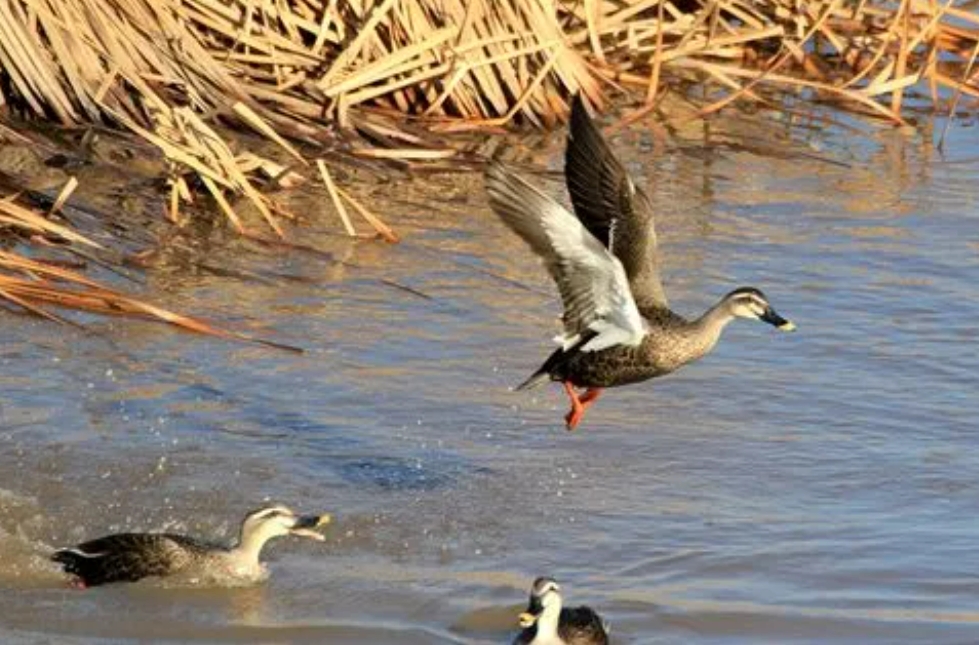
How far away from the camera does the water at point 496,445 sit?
282 inches

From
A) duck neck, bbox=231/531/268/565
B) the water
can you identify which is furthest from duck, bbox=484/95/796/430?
duck neck, bbox=231/531/268/565

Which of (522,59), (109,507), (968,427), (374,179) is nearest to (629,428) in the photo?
(968,427)

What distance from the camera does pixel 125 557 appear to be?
23.3 ft

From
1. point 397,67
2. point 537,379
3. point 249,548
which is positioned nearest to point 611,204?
point 537,379

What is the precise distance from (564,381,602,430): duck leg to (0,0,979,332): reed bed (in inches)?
78.0

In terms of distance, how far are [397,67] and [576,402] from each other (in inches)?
140

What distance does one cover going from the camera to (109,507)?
25.5 ft

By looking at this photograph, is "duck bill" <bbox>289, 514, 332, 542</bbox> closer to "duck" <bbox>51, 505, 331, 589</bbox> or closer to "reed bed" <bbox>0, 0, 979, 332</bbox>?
"duck" <bbox>51, 505, 331, 589</bbox>

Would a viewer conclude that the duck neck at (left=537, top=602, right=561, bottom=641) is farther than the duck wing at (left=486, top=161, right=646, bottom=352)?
No

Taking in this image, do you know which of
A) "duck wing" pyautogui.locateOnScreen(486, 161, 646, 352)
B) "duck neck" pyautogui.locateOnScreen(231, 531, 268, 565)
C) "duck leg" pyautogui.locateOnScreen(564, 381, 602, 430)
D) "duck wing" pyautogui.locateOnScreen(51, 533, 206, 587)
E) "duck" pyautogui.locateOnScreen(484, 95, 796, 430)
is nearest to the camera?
"duck wing" pyautogui.locateOnScreen(51, 533, 206, 587)

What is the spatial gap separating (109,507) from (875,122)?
636cm

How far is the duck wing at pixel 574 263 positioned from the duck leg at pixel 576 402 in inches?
10.5

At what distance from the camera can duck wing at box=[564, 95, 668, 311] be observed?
27.0 ft

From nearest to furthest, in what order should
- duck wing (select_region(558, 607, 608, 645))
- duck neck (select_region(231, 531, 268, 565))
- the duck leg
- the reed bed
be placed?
duck wing (select_region(558, 607, 608, 645)), duck neck (select_region(231, 531, 268, 565)), the duck leg, the reed bed
